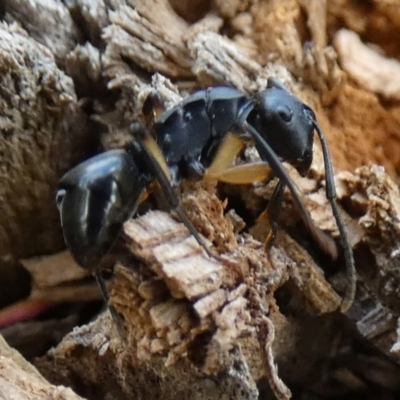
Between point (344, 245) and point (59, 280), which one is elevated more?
point (344, 245)

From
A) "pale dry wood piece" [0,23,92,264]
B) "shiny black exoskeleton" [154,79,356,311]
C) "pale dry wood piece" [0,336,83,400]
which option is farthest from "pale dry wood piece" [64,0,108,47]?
"pale dry wood piece" [0,336,83,400]

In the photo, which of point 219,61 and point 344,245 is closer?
point 344,245

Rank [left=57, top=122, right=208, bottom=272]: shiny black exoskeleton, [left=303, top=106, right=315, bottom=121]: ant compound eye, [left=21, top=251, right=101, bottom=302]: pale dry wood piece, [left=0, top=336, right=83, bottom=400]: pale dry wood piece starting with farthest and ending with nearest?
1. [left=21, top=251, right=101, bottom=302]: pale dry wood piece
2. [left=303, top=106, right=315, bottom=121]: ant compound eye
3. [left=57, top=122, right=208, bottom=272]: shiny black exoskeleton
4. [left=0, top=336, right=83, bottom=400]: pale dry wood piece

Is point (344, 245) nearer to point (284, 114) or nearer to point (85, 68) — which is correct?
point (284, 114)

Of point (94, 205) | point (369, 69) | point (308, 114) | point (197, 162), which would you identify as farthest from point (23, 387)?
point (369, 69)

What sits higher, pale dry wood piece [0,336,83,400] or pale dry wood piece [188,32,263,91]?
pale dry wood piece [188,32,263,91]

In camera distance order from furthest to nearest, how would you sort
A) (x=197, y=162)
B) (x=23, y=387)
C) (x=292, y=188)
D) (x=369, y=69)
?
(x=369, y=69) → (x=197, y=162) → (x=292, y=188) → (x=23, y=387)

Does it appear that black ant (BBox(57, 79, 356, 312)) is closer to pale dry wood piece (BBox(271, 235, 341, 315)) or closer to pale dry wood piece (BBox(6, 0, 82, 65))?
pale dry wood piece (BBox(271, 235, 341, 315))
